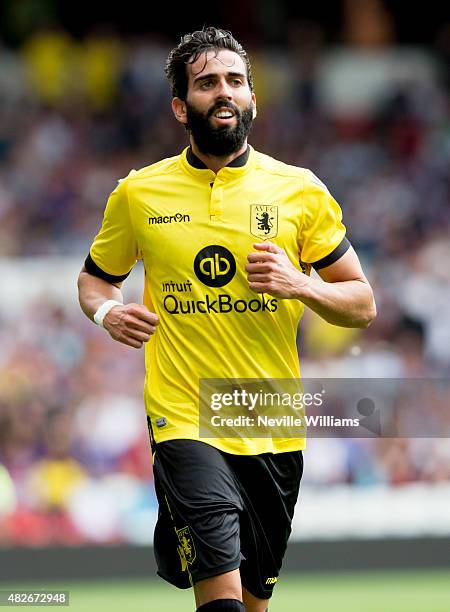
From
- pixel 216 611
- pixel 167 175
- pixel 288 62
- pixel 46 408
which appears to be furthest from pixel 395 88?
pixel 216 611

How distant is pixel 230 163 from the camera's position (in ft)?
19.2

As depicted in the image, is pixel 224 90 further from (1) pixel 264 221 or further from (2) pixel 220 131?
(1) pixel 264 221

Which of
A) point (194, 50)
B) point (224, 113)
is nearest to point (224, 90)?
point (224, 113)

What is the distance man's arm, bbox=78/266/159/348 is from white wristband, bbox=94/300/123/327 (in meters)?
0.04

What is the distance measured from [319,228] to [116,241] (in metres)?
0.94

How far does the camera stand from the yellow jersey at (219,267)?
5.69 m

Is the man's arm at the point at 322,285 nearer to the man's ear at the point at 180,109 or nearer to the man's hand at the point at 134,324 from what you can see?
the man's hand at the point at 134,324

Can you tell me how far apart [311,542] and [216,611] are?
5.66m

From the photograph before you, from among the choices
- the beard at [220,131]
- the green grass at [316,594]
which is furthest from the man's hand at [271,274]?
the green grass at [316,594]

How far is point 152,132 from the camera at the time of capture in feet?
49.1

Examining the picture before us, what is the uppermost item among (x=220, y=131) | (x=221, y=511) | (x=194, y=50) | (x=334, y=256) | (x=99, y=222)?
(x=194, y=50)

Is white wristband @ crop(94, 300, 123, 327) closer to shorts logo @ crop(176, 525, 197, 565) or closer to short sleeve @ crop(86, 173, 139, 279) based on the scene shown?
short sleeve @ crop(86, 173, 139, 279)

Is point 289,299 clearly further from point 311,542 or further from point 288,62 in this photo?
point 288,62

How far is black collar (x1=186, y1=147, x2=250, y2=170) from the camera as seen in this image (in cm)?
585
